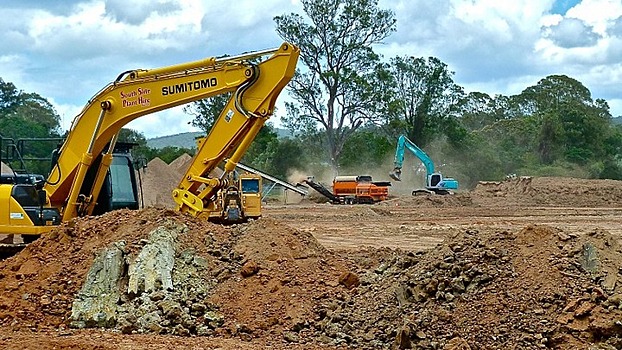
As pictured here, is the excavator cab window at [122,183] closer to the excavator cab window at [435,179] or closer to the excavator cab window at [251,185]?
the excavator cab window at [251,185]

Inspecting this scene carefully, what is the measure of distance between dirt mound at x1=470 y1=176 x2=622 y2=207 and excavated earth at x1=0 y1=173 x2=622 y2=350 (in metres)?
27.5

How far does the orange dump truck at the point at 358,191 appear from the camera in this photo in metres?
39.0

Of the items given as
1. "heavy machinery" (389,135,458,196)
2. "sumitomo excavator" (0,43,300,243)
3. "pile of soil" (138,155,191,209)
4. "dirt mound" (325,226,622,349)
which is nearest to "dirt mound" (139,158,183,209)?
"pile of soil" (138,155,191,209)

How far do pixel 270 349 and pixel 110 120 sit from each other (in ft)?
20.9

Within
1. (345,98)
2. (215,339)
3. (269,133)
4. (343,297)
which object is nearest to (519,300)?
(343,297)

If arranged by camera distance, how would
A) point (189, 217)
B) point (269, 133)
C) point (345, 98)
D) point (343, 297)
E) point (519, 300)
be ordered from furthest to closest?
1. point (269, 133)
2. point (345, 98)
3. point (189, 217)
4. point (343, 297)
5. point (519, 300)

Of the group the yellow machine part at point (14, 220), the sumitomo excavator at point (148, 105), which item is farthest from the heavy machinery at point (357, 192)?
the yellow machine part at point (14, 220)

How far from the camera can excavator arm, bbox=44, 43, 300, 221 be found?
44.1 feet

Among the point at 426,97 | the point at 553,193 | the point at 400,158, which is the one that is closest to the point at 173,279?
the point at 553,193

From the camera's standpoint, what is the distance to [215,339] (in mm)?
8930

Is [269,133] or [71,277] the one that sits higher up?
[269,133]

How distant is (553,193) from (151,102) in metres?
29.6

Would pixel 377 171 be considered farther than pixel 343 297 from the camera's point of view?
Yes

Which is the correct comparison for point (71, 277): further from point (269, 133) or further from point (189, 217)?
point (269, 133)
